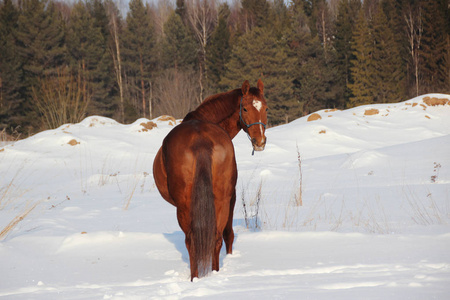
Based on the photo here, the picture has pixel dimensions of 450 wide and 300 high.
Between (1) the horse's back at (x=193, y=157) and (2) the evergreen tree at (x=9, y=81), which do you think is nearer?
(1) the horse's back at (x=193, y=157)

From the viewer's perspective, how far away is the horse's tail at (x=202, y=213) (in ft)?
8.55

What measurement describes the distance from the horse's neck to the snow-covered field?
1.10m

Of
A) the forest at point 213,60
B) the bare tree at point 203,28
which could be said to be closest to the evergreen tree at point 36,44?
the forest at point 213,60

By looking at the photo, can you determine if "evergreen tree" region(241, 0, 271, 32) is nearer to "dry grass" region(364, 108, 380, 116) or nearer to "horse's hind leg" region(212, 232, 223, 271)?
"dry grass" region(364, 108, 380, 116)

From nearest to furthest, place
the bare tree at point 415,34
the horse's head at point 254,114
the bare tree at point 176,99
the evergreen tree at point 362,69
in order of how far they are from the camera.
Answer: the horse's head at point 254,114 < the bare tree at point 176,99 < the evergreen tree at point 362,69 < the bare tree at point 415,34

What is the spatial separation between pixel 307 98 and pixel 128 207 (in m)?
27.1

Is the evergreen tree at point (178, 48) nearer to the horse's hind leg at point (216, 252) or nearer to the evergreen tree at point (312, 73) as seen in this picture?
the evergreen tree at point (312, 73)

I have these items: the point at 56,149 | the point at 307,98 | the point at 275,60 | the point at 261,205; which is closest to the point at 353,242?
the point at 261,205

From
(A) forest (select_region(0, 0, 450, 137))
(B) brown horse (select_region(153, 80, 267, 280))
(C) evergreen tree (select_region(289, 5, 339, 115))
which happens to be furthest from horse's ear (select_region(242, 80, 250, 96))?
(C) evergreen tree (select_region(289, 5, 339, 115))

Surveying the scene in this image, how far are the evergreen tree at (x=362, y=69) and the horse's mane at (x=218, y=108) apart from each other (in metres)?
30.3

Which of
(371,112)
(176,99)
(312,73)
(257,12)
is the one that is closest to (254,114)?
(371,112)

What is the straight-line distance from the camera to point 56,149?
40.2 ft

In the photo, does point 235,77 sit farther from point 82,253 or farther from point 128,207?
point 82,253

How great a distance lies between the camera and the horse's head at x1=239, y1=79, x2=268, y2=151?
303 centimetres
